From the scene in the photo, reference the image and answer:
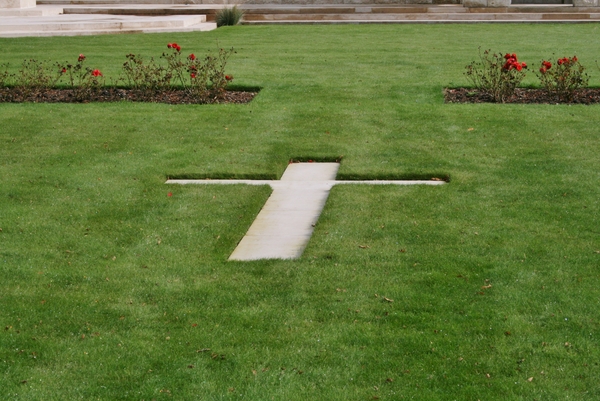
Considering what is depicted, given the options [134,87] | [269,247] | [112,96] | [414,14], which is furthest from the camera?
[414,14]

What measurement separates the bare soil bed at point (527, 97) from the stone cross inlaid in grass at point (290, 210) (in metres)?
3.86

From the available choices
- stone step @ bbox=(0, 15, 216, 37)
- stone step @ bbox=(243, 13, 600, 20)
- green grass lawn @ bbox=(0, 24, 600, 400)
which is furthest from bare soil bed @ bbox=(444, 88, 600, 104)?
stone step @ bbox=(243, 13, 600, 20)

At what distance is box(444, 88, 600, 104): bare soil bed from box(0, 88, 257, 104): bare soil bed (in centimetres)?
310

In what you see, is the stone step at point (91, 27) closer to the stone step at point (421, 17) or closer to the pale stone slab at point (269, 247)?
the stone step at point (421, 17)

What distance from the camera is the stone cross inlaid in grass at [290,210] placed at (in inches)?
258

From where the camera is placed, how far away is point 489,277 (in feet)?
19.4

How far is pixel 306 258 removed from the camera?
20.6 feet

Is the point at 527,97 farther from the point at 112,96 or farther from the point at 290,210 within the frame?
the point at 112,96

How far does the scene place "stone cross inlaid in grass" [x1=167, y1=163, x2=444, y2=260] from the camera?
655cm

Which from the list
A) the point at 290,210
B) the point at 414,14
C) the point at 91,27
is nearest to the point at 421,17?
the point at 414,14

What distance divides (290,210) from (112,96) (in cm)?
593

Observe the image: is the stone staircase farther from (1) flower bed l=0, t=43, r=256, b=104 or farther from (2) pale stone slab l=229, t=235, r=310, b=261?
(2) pale stone slab l=229, t=235, r=310, b=261

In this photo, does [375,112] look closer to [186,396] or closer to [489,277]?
[489,277]

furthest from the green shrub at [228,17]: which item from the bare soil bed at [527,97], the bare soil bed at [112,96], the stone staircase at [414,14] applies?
the bare soil bed at [527,97]
